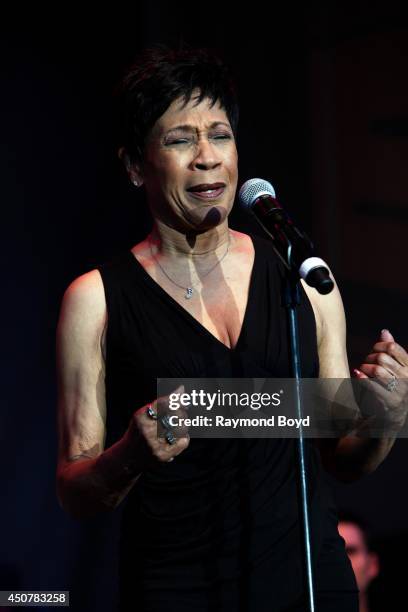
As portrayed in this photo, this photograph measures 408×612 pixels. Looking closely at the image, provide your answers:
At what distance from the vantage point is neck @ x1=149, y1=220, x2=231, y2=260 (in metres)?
2.18

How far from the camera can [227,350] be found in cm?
205

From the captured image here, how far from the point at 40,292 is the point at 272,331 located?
1.67 metres

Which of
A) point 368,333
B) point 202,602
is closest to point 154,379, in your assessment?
point 202,602

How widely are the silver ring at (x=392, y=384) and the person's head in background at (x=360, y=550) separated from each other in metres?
1.79

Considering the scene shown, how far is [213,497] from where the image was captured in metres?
1.96

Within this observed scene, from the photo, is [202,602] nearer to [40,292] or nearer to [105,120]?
[40,292]

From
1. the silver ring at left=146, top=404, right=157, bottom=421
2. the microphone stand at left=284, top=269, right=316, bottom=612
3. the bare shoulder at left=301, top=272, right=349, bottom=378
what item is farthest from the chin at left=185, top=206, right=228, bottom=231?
the silver ring at left=146, top=404, right=157, bottom=421

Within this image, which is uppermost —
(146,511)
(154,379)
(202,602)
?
(154,379)

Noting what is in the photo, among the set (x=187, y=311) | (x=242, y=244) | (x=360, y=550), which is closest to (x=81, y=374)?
(x=187, y=311)

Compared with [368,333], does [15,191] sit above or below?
above

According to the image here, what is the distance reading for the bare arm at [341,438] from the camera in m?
2.02

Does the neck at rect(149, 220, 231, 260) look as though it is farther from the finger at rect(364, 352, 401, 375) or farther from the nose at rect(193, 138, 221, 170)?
the finger at rect(364, 352, 401, 375)

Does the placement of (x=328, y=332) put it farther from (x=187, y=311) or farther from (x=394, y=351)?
(x=394, y=351)

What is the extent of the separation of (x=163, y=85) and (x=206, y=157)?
0.67ft
